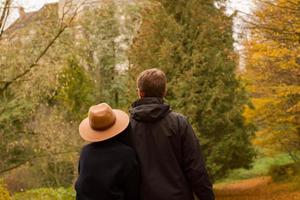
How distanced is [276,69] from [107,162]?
476 inches

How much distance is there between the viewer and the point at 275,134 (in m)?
20.3

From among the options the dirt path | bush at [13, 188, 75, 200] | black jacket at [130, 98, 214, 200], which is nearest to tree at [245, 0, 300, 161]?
the dirt path

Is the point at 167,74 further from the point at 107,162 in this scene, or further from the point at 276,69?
the point at 107,162

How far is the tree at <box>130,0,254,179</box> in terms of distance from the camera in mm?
17312

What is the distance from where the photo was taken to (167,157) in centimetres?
439

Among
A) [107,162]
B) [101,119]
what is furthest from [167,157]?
[101,119]

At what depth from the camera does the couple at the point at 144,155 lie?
14.1 ft

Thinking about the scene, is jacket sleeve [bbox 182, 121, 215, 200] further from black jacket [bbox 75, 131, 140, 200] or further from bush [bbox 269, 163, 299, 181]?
bush [bbox 269, 163, 299, 181]

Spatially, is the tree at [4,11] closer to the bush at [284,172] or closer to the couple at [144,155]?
the couple at [144,155]

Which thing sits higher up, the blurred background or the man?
the man

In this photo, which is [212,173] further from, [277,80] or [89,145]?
[89,145]

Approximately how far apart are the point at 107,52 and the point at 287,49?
44.1 ft

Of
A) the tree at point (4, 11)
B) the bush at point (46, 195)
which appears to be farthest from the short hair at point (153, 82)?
the bush at point (46, 195)

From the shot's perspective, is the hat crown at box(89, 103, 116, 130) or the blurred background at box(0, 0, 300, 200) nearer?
the hat crown at box(89, 103, 116, 130)
